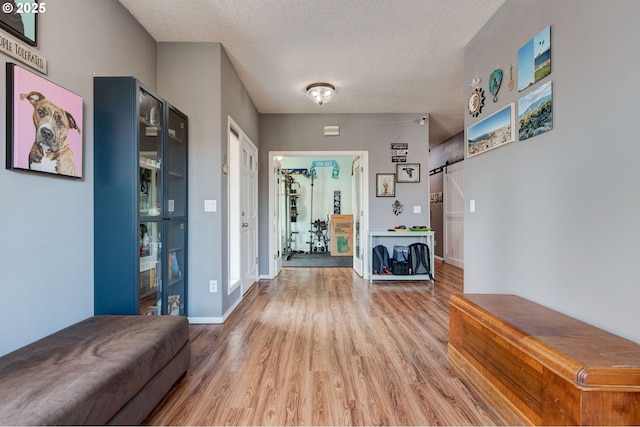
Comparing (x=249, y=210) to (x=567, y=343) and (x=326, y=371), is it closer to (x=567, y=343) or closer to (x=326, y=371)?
(x=326, y=371)

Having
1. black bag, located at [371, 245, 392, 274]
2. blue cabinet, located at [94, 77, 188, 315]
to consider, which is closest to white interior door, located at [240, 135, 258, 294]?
blue cabinet, located at [94, 77, 188, 315]

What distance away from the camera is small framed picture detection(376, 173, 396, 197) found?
191 inches

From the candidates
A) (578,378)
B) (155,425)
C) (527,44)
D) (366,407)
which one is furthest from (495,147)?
(155,425)

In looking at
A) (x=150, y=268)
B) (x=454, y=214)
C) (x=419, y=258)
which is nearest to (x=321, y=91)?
(x=150, y=268)

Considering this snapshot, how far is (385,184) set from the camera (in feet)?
16.0

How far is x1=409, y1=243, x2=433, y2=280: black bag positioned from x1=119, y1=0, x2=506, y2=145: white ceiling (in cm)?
239

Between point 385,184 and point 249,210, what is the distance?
2.34 metres

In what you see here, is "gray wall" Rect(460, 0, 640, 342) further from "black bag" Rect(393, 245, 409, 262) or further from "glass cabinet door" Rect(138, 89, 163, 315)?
"glass cabinet door" Rect(138, 89, 163, 315)

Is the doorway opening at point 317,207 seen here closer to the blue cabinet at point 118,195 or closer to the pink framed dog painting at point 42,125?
the blue cabinet at point 118,195

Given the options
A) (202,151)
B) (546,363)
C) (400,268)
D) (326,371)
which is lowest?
(326,371)

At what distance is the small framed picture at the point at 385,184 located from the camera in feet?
16.0

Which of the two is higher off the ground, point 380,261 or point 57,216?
point 57,216

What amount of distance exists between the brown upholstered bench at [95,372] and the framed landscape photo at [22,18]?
5.30 ft

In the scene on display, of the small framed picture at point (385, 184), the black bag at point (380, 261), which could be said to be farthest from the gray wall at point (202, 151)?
the small framed picture at point (385, 184)
